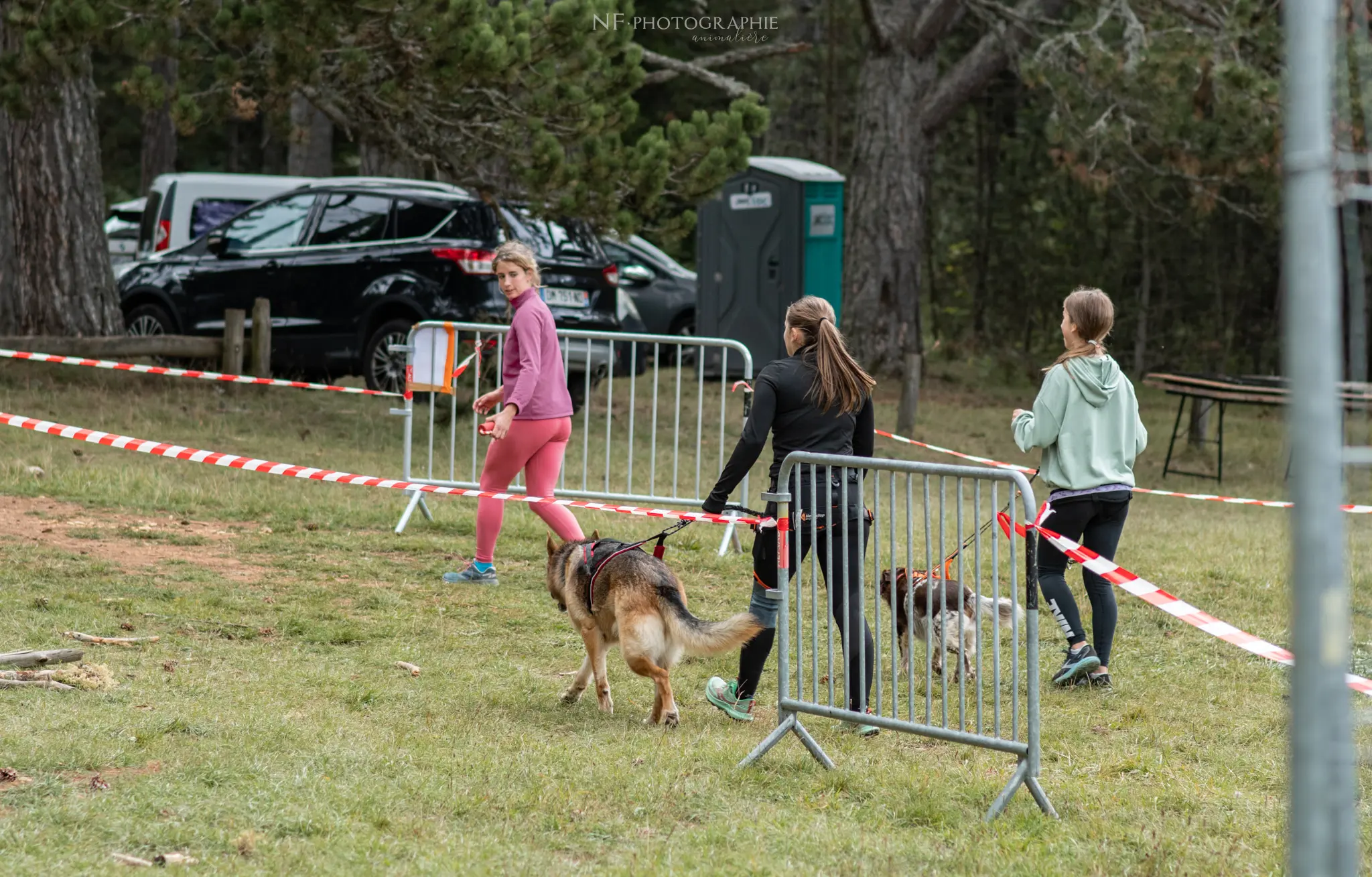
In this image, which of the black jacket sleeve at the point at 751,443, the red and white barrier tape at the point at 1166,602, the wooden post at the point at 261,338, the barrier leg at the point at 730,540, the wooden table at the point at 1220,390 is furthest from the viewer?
the wooden post at the point at 261,338

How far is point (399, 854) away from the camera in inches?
156

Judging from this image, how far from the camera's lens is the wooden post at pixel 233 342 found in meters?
13.8

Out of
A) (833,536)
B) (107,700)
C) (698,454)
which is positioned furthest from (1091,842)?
(698,454)

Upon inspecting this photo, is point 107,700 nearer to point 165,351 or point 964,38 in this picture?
point 165,351

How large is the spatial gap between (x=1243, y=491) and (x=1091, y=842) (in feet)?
34.7

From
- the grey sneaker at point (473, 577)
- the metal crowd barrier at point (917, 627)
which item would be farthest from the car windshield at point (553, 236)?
the metal crowd barrier at point (917, 627)

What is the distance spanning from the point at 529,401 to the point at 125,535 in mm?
2981

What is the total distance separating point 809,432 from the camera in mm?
5410

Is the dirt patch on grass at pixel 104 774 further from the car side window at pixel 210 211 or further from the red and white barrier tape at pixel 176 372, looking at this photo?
the car side window at pixel 210 211

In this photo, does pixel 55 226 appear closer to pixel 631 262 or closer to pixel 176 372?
pixel 176 372

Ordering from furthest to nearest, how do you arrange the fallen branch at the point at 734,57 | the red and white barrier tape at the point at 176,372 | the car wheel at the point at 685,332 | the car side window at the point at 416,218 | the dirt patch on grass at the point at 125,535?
the car wheel at the point at 685,332 → the fallen branch at the point at 734,57 → the car side window at the point at 416,218 → the red and white barrier tape at the point at 176,372 → the dirt patch on grass at the point at 125,535

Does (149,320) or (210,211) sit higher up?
(210,211)

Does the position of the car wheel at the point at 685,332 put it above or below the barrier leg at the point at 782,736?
above

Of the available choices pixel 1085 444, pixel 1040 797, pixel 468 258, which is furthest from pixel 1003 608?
pixel 468 258
